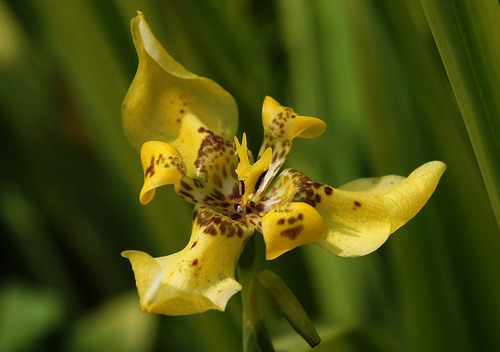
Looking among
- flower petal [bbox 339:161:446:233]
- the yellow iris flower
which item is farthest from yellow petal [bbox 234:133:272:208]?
flower petal [bbox 339:161:446:233]

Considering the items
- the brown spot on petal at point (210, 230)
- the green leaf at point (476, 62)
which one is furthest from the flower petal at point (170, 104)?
the green leaf at point (476, 62)

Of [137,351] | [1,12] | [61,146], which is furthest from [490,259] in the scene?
[1,12]

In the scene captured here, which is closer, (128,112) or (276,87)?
(128,112)

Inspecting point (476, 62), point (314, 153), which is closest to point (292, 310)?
point (476, 62)

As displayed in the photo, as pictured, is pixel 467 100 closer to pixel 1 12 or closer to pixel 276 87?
pixel 276 87

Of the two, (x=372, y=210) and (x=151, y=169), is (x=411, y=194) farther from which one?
(x=151, y=169)

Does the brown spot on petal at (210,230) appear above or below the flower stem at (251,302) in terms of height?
Answer: above

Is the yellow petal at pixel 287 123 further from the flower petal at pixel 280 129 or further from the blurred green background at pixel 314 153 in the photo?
the blurred green background at pixel 314 153
